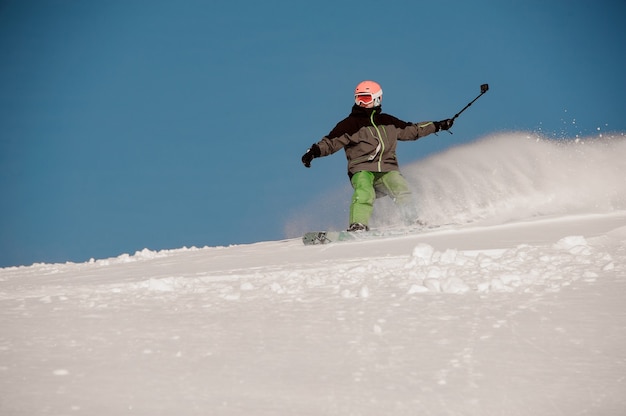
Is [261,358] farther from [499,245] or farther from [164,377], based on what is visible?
[499,245]

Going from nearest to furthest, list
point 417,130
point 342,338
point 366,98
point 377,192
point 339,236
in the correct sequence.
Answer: point 342,338
point 339,236
point 366,98
point 377,192
point 417,130

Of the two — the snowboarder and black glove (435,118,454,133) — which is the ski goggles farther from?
black glove (435,118,454,133)

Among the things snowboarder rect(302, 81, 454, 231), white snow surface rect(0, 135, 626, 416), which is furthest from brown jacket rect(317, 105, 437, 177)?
white snow surface rect(0, 135, 626, 416)

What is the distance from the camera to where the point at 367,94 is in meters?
8.95

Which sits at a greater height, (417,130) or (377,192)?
(417,130)

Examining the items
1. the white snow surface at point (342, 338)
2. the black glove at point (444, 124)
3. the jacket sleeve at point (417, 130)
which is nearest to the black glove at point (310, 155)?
the jacket sleeve at point (417, 130)

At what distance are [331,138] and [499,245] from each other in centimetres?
390

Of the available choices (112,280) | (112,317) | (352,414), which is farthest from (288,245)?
(352,414)

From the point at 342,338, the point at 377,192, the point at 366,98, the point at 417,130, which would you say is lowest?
the point at 342,338

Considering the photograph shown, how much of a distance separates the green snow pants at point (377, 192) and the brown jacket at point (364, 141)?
0.40 feet

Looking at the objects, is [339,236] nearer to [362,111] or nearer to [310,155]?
[310,155]

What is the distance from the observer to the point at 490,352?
2.70 meters

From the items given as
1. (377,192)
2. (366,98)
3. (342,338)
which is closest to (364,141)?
(366,98)

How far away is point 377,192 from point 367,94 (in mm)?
1299
